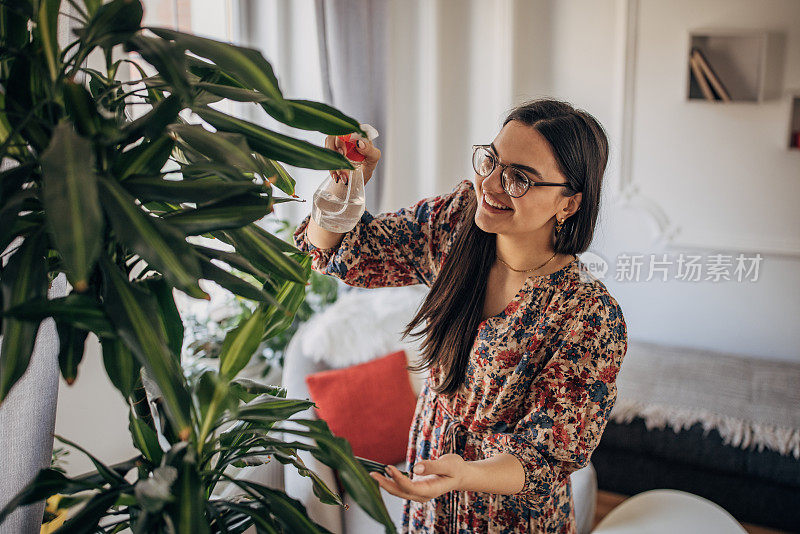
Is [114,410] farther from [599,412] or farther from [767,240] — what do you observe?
[767,240]

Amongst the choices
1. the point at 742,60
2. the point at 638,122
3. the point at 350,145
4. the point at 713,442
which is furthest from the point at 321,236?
the point at 742,60

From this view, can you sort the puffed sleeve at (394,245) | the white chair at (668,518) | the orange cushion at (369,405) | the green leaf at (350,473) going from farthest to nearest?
the orange cushion at (369,405), the white chair at (668,518), the puffed sleeve at (394,245), the green leaf at (350,473)

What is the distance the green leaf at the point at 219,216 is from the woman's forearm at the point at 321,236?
1.56 feet

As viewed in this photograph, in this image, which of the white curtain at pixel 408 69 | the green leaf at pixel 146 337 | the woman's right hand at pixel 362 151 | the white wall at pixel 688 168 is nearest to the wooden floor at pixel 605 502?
the white wall at pixel 688 168

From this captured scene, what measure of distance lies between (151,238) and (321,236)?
0.60 m

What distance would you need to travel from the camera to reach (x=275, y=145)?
75 centimetres

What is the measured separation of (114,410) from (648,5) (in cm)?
282

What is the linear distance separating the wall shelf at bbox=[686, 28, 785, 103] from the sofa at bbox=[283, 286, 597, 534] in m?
1.75

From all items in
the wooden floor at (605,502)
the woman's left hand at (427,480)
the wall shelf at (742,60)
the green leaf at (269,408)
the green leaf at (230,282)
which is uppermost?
the wall shelf at (742,60)

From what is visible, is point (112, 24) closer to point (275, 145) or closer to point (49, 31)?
point (49, 31)

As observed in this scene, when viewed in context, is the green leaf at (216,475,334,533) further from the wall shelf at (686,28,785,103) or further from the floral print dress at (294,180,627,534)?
the wall shelf at (686,28,785,103)

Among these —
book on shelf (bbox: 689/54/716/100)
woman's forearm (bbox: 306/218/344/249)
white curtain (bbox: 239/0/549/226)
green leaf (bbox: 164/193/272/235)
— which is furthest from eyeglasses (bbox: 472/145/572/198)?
book on shelf (bbox: 689/54/716/100)

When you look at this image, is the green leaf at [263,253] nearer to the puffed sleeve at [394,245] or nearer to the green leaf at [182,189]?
the green leaf at [182,189]

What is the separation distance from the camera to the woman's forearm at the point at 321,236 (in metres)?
1.17
